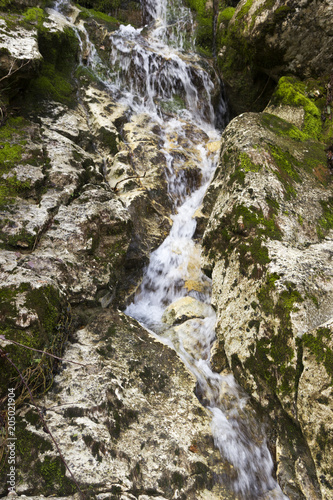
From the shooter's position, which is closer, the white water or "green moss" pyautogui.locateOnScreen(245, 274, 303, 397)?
"green moss" pyautogui.locateOnScreen(245, 274, 303, 397)

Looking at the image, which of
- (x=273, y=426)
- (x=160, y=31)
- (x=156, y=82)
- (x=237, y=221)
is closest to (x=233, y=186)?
(x=237, y=221)

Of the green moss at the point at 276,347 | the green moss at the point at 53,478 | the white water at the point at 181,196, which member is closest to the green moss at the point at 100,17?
the white water at the point at 181,196

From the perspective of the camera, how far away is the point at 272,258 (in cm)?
370

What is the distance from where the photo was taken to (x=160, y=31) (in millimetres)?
11359

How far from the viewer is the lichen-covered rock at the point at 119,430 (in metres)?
2.70

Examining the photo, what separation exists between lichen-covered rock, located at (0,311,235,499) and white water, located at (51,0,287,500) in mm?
333

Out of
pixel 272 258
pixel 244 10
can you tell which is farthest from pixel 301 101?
pixel 272 258

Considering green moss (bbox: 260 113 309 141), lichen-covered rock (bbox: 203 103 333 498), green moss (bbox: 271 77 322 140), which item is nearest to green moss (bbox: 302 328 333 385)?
lichen-covered rock (bbox: 203 103 333 498)

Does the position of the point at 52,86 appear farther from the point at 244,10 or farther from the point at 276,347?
the point at 276,347

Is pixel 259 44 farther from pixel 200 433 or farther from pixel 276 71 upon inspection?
pixel 200 433

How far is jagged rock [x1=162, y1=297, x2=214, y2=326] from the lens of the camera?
198 inches

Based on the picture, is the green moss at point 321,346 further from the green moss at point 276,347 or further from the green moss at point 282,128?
the green moss at point 282,128

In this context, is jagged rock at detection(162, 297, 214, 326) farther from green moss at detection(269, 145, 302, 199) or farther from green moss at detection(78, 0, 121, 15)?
green moss at detection(78, 0, 121, 15)

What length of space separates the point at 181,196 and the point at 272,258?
3.95 meters
